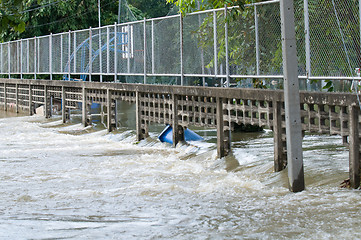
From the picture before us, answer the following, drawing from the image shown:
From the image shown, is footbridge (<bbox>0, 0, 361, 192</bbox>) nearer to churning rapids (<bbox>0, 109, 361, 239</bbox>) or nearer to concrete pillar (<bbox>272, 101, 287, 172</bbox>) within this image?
concrete pillar (<bbox>272, 101, 287, 172</bbox>)

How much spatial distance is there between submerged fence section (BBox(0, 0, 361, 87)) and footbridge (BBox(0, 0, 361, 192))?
23mm

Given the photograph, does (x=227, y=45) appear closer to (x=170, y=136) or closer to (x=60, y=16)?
(x=170, y=136)

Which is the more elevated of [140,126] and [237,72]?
[237,72]

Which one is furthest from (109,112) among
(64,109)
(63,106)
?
(63,106)

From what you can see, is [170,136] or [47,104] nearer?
[170,136]

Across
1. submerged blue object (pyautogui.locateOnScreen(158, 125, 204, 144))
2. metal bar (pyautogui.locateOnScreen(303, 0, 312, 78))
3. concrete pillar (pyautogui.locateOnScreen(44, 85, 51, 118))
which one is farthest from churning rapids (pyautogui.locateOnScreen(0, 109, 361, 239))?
concrete pillar (pyautogui.locateOnScreen(44, 85, 51, 118))

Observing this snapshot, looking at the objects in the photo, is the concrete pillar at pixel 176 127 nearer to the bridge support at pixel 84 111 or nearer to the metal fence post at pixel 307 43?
the metal fence post at pixel 307 43

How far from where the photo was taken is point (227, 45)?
12.7 m

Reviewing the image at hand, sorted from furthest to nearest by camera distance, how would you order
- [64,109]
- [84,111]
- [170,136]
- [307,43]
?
[64,109] → [84,111] → [170,136] → [307,43]

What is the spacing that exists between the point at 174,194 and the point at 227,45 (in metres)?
4.47

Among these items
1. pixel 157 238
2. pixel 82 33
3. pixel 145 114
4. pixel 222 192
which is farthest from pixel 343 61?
pixel 82 33

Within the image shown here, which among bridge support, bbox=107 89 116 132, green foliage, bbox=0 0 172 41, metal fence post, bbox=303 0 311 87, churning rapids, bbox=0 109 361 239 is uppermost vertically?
green foliage, bbox=0 0 172 41

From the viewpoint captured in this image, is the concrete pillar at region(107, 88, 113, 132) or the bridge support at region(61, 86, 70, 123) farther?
the bridge support at region(61, 86, 70, 123)

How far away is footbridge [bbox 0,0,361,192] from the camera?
28.2 ft
